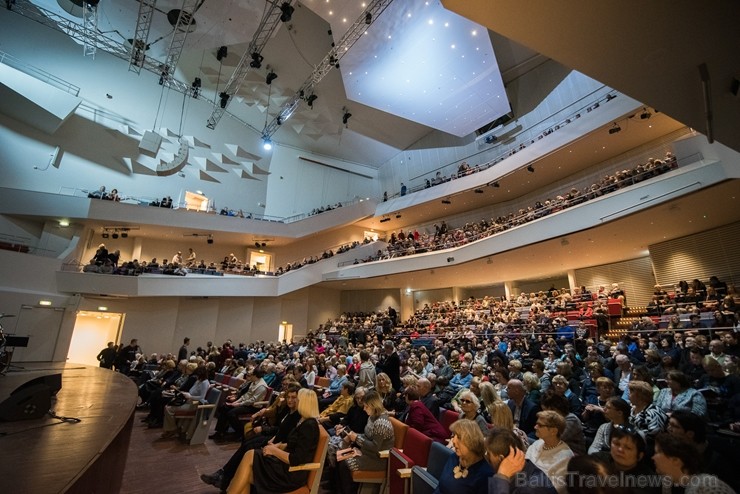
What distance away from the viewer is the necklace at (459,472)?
6.05ft

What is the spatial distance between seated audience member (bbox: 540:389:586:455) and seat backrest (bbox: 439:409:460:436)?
880mm

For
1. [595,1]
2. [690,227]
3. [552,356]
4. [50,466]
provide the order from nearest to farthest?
[50,466] → [595,1] → [552,356] → [690,227]

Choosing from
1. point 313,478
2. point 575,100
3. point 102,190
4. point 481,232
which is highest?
point 575,100

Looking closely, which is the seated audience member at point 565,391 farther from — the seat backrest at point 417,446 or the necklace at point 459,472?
the necklace at point 459,472

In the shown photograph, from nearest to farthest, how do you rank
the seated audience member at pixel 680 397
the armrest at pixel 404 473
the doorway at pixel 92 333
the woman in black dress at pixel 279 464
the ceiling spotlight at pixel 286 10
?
the armrest at pixel 404 473
the woman in black dress at pixel 279 464
the seated audience member at pixel 680 397
the ceiling spotlight at pixel 286 10
the doorway at pixel 92 333

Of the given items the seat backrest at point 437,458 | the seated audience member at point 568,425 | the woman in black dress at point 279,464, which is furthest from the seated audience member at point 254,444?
the seated audience member at point 568,425

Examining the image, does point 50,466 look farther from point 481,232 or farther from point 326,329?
point 326,329

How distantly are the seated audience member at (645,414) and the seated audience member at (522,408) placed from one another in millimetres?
Answer: 682

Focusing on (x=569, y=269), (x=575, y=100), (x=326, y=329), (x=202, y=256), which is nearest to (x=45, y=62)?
Result: (x=202, y=256)

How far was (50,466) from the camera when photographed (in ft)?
4.69

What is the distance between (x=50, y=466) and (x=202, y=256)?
15956mm

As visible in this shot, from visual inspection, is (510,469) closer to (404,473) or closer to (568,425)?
(404,473)

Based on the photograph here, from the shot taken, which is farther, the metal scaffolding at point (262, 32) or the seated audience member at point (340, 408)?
the metal scaffolding at point (262, 32)

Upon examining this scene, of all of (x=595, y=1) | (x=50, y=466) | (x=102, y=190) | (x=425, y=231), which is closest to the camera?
(x=50, y=466)
